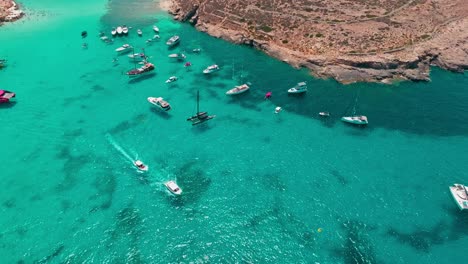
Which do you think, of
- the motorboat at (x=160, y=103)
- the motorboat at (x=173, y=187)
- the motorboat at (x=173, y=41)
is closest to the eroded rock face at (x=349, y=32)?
the motorboat at (x=173, y=41)

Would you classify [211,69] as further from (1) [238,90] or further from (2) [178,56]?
(1) [238,90]

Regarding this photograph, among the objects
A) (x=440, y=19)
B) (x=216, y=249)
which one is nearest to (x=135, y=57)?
(x=216, y=249)

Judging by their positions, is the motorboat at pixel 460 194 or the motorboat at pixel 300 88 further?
the motorboat at pixel 300 88

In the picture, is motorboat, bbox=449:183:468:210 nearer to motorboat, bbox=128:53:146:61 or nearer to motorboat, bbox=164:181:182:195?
motorboat, bbox=164:181:182:195

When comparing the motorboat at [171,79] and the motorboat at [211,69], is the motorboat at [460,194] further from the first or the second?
the motorboat at [171,79]

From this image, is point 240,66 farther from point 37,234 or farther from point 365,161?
point 37,234

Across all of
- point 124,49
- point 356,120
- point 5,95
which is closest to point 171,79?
point 124,49
